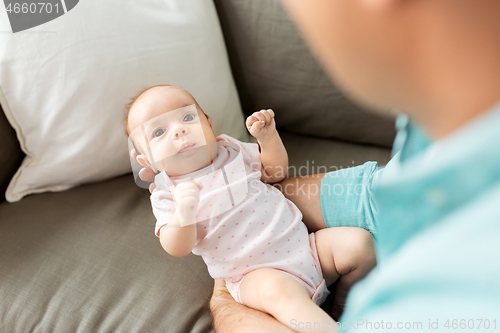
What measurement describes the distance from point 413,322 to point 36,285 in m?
0.71

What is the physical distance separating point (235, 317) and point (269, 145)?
345mm

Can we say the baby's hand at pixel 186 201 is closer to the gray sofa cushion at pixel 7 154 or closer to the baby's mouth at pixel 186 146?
the baby's mouth at pixel 186 146

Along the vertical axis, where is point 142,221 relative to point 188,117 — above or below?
below

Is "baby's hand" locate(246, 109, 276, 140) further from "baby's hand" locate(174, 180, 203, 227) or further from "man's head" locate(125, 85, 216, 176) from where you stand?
"baby's hand" locate(174, 180, 203, 227)

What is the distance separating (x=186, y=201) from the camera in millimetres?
542

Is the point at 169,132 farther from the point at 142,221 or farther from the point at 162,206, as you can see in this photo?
the point at 142,221

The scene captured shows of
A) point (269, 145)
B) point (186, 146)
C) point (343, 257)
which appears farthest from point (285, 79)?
point (343, 257)

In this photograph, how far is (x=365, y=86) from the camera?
0.27 m

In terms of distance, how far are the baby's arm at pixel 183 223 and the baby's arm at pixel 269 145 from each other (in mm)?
187

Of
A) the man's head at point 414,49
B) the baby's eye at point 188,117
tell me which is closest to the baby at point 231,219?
the baby's eye at point 188,117

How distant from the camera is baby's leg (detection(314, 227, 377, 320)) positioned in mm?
637

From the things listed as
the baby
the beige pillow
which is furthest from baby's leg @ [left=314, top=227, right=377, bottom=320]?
the beige pillow

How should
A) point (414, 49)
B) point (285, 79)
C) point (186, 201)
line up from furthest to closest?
point (285, 79) < point (186, 201) < point (414, 49)

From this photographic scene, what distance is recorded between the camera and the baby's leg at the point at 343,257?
637mm
